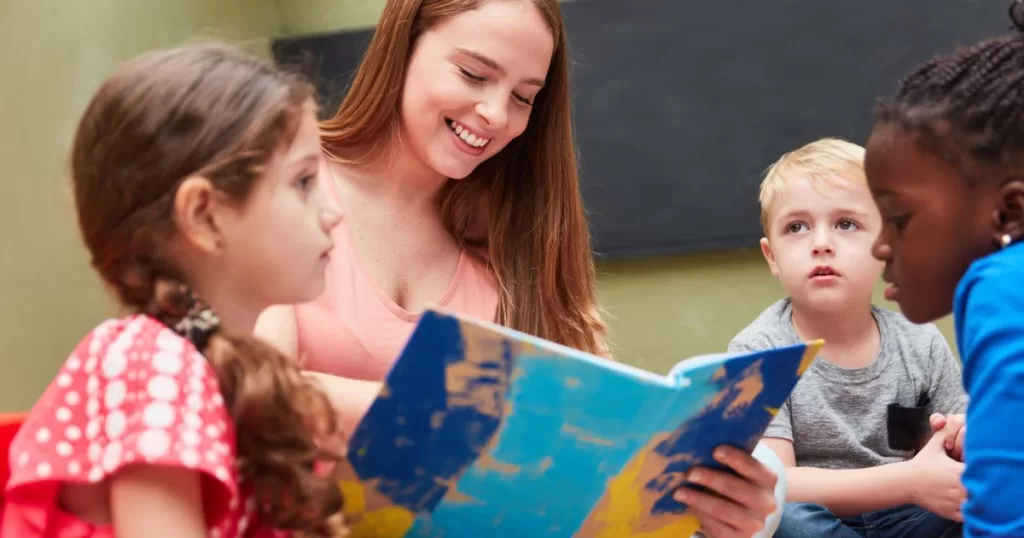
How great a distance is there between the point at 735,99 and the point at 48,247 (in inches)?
65.7

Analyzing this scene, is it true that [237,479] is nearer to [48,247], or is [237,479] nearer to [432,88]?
[432,88]

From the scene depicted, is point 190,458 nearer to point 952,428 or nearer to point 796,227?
point 952,428

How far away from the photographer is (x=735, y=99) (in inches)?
103

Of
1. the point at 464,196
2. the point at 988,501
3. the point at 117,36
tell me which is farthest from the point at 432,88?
the point at 117,36

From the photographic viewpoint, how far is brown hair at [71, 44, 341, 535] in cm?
75

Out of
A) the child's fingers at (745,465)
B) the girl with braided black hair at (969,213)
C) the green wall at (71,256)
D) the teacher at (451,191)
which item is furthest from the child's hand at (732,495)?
the green wall at (71,256)

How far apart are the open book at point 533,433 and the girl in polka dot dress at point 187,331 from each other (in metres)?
0.08

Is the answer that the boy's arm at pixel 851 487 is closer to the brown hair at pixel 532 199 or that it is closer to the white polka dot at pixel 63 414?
the brown hair at pixel 532 199

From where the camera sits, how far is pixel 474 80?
1361mm

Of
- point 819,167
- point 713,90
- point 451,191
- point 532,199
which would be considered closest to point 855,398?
point 819,167

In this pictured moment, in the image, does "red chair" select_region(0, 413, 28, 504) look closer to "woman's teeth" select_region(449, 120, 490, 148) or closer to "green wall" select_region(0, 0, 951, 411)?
"woman's teeth" select_region(449, 120, 490, 148)

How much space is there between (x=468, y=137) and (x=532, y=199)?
178mm

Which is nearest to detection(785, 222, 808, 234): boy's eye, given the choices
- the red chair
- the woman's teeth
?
the woman's teeth

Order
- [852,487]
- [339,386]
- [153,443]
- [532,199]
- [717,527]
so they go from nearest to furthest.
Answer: [153,443] < [717,527] < [339,386] < [852,487] < [532,199]
